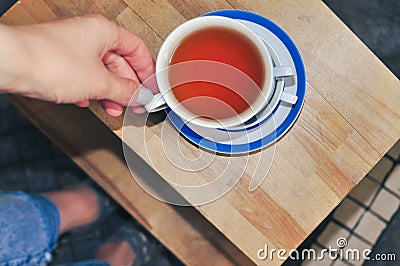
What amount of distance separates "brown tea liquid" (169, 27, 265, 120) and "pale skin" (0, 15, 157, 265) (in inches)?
3.0

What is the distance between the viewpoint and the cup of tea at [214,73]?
79 cm

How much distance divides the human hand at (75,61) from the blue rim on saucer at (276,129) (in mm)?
83

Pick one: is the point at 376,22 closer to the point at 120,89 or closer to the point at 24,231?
the point at 120,89

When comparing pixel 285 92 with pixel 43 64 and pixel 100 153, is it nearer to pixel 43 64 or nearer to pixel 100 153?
pixel 43 64

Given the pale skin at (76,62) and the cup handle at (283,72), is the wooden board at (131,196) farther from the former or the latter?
the cup handle at (283,72)

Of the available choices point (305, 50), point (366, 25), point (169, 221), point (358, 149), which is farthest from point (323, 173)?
point (366, 25)

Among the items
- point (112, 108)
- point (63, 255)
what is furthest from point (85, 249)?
point (112, 108)

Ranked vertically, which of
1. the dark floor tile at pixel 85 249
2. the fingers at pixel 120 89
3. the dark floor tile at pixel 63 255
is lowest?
the dark floor tile at pixel 63 255

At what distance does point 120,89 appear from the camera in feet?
2.65

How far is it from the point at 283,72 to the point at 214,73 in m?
0.10

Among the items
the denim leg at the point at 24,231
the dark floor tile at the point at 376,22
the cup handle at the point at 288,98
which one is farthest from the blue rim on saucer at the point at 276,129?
the dark floor tile at the point at 376,22

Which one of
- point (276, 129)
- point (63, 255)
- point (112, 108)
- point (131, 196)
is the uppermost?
point (276, 129)

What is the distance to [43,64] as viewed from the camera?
720 millimetres

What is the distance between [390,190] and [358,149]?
559mm
